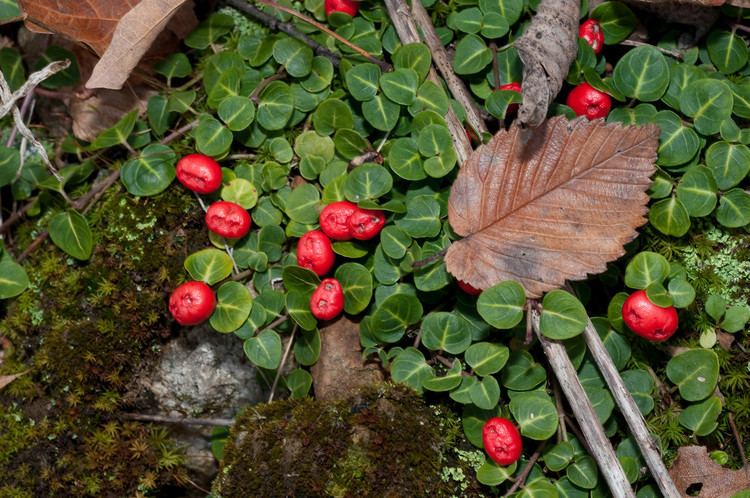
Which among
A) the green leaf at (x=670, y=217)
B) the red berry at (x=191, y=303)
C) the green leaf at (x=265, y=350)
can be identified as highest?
the green leaf at (x=670, y=217)

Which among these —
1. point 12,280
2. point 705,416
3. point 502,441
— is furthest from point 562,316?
point 12,280

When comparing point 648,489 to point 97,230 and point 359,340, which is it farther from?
point 97,230

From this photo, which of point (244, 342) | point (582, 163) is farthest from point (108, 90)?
point (582, 163)

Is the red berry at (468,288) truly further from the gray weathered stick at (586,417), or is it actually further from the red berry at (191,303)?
the red berry at (191,303)

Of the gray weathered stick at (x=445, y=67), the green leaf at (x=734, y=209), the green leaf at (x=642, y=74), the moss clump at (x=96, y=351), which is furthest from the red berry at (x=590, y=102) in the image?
the moss clump at (x=96, y=351)

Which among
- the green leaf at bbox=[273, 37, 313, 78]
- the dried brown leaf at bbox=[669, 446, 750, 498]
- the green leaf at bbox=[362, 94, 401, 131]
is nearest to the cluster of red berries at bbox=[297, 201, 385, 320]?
the green leaf at bbox=[362, 94, 401, 131]

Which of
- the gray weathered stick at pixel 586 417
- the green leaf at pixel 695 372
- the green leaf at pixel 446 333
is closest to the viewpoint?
the gray weathered stick at pixel 586 417
